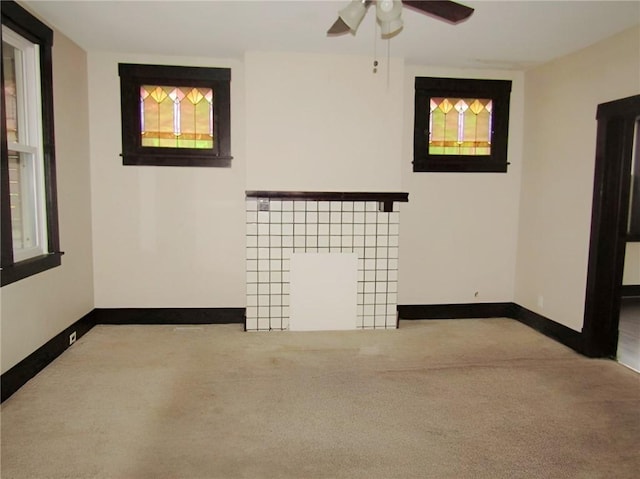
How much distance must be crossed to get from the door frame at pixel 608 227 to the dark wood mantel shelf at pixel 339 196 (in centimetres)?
146

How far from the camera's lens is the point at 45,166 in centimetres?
317

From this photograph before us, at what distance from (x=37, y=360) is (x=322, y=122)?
8.95 ft

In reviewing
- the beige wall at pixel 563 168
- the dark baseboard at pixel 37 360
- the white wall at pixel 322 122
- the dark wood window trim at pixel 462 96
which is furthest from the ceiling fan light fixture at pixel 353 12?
the dark baseboard at pixel 37 360

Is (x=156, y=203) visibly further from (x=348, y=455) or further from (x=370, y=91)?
(x=348, y=455)

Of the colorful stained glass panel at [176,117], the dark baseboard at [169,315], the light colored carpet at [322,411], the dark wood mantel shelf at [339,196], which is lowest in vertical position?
the light colored carpet at [322,411]

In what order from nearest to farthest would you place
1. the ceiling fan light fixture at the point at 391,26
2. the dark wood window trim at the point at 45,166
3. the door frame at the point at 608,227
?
the ceiling fan light fixture at the point at 391,26, the dark wood window trim at the point at 45,166, the door frame at the point at 608,227

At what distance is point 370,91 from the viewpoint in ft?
13.0

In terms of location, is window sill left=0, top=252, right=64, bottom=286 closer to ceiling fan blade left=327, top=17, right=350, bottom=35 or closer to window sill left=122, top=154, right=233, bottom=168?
window sill left=122, top=154, right=233, bottom=168

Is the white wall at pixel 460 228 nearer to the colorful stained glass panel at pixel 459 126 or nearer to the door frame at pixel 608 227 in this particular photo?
the colorful stained glass panel at pixel 459 126

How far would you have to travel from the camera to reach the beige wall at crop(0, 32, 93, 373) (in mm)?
2799

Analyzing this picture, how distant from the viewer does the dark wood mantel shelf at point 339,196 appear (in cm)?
387

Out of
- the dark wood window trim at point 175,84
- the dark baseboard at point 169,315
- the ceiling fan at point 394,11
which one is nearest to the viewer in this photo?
the ceiling fan at point 394,11

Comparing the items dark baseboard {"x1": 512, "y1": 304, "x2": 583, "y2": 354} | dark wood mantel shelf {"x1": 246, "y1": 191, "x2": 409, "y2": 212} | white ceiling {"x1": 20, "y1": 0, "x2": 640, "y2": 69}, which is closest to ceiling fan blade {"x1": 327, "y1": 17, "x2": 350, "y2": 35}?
white ceiling {"x1": 20, "y1": 0, "x2": 640, "y2": 69}

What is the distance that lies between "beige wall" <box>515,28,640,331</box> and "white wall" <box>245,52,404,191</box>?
1266 mm
